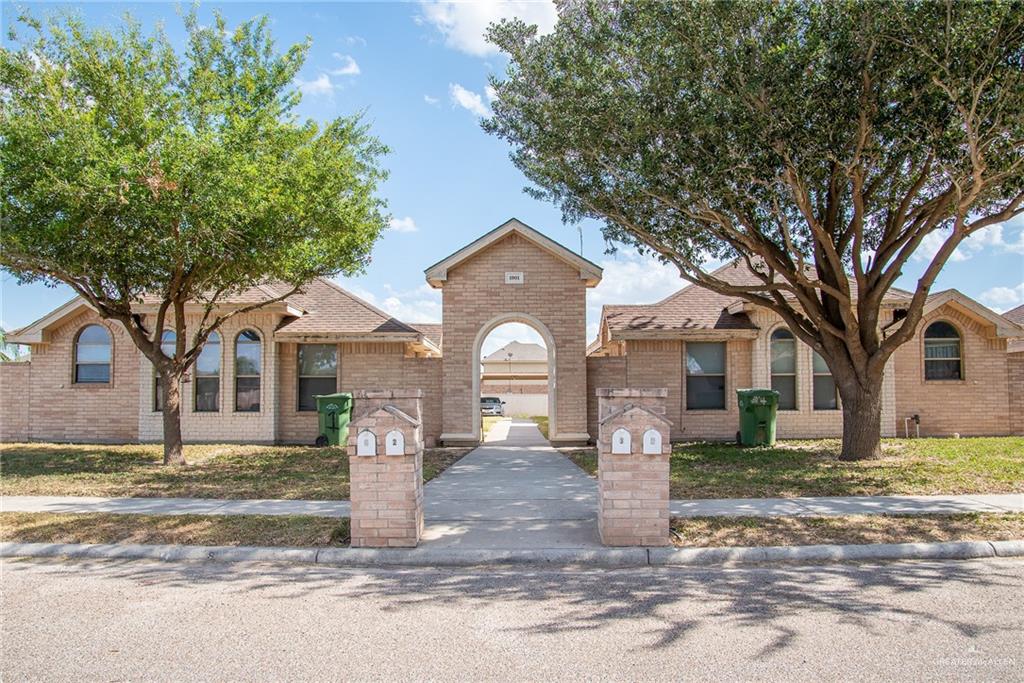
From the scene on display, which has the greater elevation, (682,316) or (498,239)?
(498,239)

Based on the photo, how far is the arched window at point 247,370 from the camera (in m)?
17.1

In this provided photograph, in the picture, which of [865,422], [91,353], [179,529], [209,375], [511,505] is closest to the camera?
[179,529]

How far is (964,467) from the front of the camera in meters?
11.3

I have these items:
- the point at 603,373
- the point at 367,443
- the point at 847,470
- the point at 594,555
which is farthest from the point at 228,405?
the point at 847,470

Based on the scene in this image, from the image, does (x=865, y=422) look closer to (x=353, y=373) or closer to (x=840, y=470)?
(x=840, y=470)

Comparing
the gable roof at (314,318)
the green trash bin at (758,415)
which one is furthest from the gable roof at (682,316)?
the gable roof at (314,318)

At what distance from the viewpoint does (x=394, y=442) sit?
6.86 meters

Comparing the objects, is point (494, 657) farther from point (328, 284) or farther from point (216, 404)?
point (328, 284)

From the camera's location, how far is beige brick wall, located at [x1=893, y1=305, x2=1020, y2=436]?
17250 millimetres

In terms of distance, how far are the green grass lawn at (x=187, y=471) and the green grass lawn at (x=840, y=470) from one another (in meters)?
4.58

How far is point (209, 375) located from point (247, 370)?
965 millimetres

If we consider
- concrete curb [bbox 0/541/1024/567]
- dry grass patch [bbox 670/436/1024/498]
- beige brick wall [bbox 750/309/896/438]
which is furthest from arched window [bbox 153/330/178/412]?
beige brick wall [bbox 750/309/896/438]

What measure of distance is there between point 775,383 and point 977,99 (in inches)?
361

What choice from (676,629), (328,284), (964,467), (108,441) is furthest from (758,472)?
(108,441)
